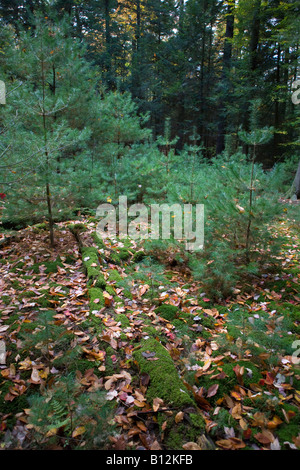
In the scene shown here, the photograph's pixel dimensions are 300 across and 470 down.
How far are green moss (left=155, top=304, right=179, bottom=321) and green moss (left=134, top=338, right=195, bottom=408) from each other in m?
0.67

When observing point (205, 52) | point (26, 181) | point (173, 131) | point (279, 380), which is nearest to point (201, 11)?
point (205, 52)

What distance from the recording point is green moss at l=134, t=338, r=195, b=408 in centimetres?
212

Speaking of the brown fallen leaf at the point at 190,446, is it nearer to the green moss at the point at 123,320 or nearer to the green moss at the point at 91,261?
the green moss at the point at 123,320

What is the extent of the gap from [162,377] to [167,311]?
1.21 metres

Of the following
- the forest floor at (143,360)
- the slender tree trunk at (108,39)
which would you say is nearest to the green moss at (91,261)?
the forest floor at (143,360)

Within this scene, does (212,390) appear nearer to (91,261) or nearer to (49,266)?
(91,261)

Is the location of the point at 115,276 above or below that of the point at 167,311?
above

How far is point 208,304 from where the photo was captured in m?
3.71

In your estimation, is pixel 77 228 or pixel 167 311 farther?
pixel 77 228

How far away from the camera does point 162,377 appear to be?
230 centimetres

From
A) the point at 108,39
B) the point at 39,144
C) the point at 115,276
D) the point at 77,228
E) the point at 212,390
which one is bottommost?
the point at 212,390

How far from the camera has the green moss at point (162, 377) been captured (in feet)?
6.95

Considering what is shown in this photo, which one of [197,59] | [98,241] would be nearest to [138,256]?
[98,241]
